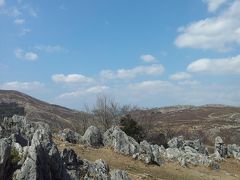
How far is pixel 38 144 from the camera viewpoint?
18.9 m

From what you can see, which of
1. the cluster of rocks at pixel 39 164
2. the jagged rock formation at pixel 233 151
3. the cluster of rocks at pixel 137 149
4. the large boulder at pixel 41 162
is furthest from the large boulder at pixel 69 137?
the jagged rock formation at pixel 233 151

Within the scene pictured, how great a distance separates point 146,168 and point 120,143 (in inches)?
203

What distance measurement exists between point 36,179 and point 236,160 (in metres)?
45.6

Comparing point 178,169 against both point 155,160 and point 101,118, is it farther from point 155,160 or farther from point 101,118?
point 101,118

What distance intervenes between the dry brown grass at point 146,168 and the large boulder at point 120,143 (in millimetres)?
826

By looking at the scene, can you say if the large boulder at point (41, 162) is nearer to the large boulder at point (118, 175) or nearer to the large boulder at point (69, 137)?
the large boulder at point (118, 175)

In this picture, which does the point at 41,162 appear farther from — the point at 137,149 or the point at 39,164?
the point at 137,149

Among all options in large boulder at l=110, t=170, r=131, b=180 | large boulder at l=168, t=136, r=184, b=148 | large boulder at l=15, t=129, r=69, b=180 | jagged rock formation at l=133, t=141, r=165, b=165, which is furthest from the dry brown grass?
large boulder at l=15, t=129, r=69, b=180

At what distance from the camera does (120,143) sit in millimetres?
42844

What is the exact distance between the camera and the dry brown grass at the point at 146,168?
120ft

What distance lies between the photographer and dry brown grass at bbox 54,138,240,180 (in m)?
36.7

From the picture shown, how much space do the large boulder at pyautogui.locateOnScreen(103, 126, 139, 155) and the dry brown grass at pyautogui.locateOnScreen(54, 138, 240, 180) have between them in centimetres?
83

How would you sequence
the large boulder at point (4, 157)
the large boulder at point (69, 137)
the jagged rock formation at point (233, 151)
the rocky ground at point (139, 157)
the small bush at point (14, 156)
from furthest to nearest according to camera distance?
the jagged rock formation at point (233, 151)
the large boulder at point (69, 137)
the rocky ground at point (139, 157)
the small bush at point (14, 156)
the large boulder at point (4, 157)

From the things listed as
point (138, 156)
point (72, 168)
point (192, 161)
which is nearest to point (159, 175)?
point (138, 156)
